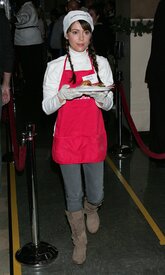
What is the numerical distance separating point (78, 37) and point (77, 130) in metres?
0.71

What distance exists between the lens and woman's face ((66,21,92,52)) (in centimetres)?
366

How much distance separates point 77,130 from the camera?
3.75m

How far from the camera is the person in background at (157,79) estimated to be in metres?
5.71

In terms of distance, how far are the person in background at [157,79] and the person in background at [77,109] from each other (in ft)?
6.82

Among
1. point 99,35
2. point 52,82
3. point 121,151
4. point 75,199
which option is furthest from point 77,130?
point 99,35

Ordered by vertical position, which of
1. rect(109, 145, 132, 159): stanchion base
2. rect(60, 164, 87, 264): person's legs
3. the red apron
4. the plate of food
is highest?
the plate of food

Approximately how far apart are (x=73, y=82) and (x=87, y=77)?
0.11 meters

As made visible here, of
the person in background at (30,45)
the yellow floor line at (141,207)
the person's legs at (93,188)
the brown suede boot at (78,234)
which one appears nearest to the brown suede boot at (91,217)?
the person's legs at (93,188)

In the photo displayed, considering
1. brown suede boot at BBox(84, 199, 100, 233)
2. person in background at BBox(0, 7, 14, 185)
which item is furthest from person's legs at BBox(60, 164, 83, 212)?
person in background at BBox(0, 7, 14, 185)

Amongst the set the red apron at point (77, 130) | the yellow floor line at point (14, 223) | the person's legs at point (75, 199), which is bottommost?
the yellow floor line at point (14, 223)

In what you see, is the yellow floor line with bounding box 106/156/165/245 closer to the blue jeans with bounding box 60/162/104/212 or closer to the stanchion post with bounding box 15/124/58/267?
the blue jeans with bounding box 60/162/104/212

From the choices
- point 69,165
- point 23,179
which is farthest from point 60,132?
point 23,179

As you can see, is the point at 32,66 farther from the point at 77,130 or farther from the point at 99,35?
the point at 77,130

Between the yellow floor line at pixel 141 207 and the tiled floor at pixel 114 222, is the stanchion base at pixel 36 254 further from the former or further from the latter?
the yellow floor line at pixel 141 207
